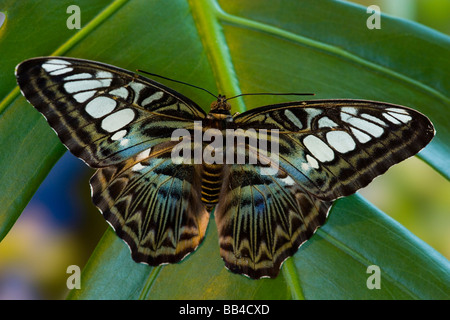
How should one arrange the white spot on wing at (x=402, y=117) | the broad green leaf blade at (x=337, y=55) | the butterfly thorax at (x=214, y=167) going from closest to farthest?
the white spot on wing at (x=402, y=117) < the butterfly thorax at (x=214, y=167) < the broad green leaf blade at (x=337, y=55)

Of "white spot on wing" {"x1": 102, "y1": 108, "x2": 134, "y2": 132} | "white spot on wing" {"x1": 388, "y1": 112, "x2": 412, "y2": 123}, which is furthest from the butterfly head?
"white spot on wing" {"x1": 388, "y1": 112, "x2": 412, "y2": 123}

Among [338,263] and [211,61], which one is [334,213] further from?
[211,61]

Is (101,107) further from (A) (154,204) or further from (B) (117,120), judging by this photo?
(A) (154,204)

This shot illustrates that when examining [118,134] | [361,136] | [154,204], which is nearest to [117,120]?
[118,134]

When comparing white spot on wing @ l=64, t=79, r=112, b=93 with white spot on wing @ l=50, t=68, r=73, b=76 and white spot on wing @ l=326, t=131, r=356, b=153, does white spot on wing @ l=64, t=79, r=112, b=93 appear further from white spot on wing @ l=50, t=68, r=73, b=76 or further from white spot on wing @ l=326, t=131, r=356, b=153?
white spot on wing @ l=326, t=131, r=356, b=153

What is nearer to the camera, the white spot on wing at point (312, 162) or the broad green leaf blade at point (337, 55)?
the white spot on wing at point (312, 162)

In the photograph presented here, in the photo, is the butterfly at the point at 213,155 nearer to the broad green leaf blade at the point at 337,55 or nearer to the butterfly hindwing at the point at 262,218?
the butterfly hindwing at the point at 262,218

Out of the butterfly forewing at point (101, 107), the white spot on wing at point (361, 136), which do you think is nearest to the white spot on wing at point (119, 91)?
the butterfly forewing at point (101, 107)
